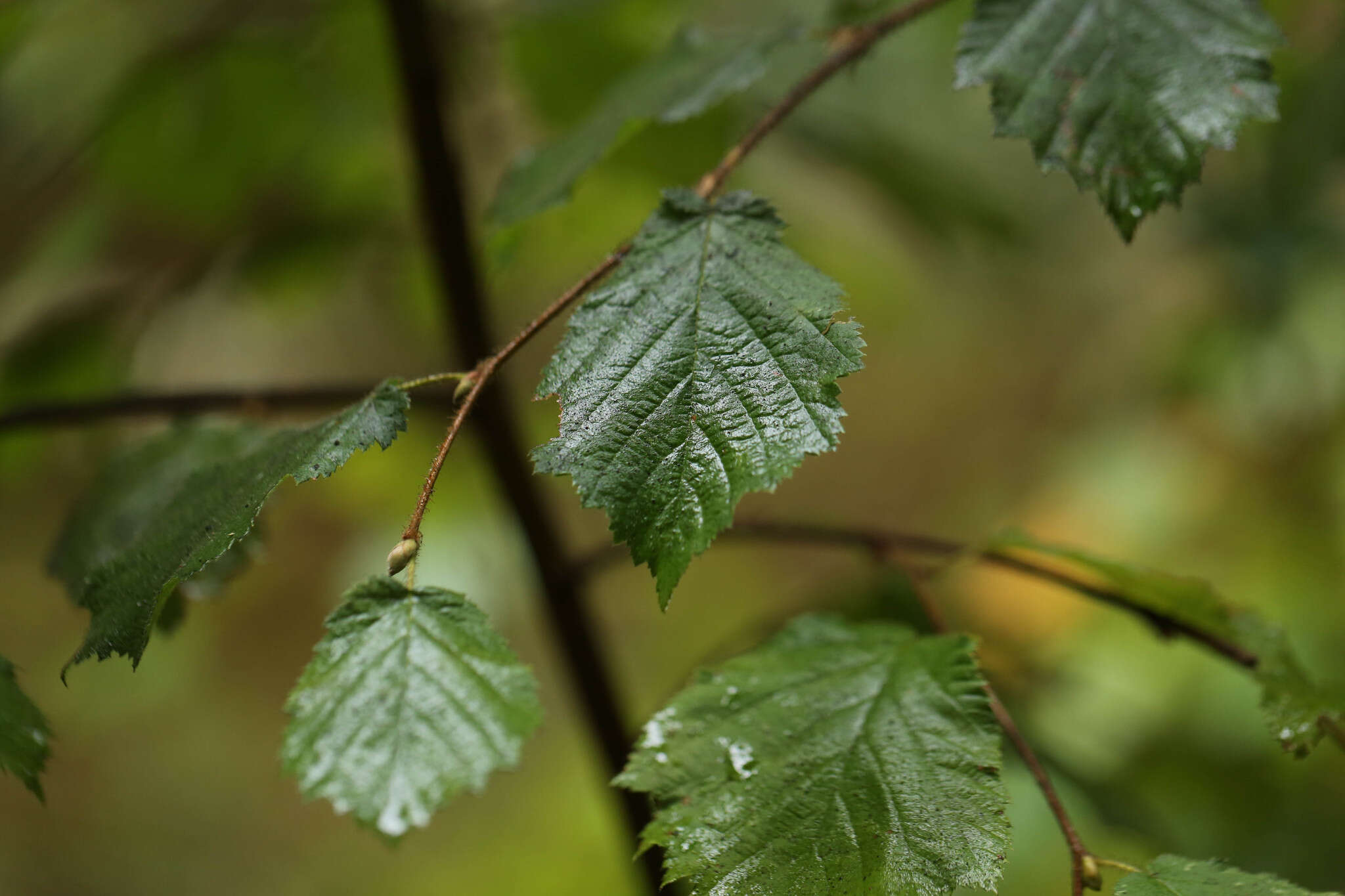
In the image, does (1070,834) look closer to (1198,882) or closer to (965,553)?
(1198,882)

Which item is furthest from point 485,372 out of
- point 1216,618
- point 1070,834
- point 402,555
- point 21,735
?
point 1216,618

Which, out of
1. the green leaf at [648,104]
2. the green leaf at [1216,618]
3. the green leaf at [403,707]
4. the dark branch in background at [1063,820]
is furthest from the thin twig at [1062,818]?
the green leaf at [648,104]

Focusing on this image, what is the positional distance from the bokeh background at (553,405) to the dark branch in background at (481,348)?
0.35 ft

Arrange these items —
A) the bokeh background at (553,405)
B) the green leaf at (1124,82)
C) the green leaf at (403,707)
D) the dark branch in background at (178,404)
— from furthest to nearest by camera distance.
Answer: the bokeh background at (553,405) → the dark branch in background at (178,404) → the green leaf at (1124,82) → the green leaf at (403,707)

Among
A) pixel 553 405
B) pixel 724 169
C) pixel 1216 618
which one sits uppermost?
pixel 553 405

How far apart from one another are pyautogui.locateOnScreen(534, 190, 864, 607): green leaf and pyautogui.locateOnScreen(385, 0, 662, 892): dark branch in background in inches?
12.4

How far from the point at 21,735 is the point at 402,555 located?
167mm

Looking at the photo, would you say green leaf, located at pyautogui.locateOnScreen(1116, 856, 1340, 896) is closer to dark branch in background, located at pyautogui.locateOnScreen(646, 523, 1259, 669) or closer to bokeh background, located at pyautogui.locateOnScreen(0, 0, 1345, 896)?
dark branch in background, located at pyautogui.locateOnScreen(646, 523, 1259, 669)

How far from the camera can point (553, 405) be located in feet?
4.36

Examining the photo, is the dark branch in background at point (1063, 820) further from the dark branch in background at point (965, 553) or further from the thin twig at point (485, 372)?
the thin twig at point (485, 372)

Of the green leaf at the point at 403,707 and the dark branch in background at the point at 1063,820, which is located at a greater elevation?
the green leaf at the point at 403,707

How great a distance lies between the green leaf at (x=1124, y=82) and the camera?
1.46 ft

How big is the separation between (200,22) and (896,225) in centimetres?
90

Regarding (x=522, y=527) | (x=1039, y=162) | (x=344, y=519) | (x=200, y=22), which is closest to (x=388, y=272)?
(x=200, y=22)
